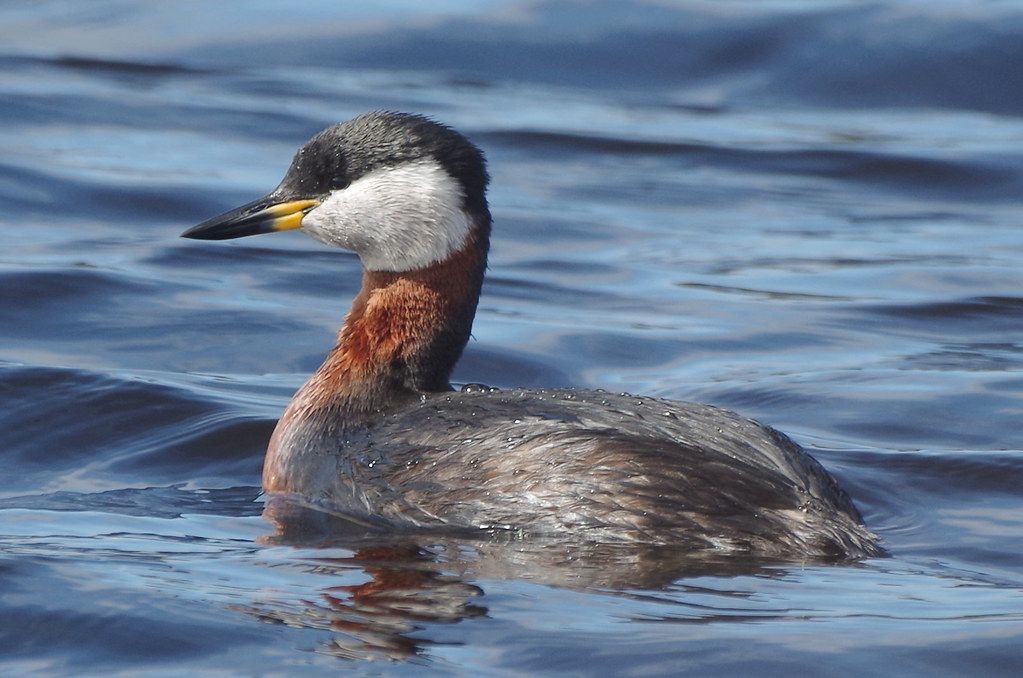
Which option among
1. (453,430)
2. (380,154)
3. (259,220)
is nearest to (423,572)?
(453,430)

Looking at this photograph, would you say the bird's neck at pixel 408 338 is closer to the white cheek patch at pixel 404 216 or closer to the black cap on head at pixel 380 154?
the white cheek patch at pixel 404 216

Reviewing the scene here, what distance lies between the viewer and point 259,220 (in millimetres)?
8680

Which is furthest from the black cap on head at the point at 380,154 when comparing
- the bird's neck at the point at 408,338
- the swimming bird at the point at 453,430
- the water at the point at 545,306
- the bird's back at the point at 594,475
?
the water at the point at 545,306

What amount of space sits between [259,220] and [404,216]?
812 millimetres

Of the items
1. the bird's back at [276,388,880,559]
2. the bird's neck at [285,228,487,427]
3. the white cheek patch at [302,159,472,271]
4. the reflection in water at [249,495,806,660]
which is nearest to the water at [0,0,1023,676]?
the reflection in water at [249,495,806,660]

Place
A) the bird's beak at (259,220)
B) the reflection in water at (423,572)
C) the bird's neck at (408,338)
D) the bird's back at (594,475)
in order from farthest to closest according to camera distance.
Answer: the bird's beak at (259,220) < the bird's neck at (408,338) < the bird's back at (594,475) < the reflection in water at (423,572)

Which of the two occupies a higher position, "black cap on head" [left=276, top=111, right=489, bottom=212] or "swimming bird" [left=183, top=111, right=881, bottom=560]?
"black cap on head" [left=276, top=111, right=489, bottom=212]

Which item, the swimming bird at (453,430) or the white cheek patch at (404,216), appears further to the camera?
the white cheek patch at (404,216)

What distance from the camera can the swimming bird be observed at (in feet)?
23.0

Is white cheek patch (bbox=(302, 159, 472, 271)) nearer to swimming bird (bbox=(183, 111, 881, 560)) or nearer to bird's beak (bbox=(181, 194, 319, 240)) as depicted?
swimming bird (bbox=(183, 111, 881, 560))

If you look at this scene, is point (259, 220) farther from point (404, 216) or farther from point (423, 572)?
point (423, 572)

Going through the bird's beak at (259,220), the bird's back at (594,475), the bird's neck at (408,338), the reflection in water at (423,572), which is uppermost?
the bird's beak at (259,220)

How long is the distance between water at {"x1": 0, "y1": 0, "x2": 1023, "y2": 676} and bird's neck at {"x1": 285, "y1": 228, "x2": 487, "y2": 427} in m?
0.67

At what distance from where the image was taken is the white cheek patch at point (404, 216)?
823 cm
